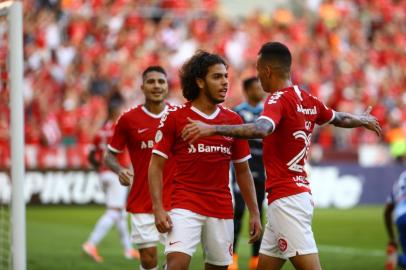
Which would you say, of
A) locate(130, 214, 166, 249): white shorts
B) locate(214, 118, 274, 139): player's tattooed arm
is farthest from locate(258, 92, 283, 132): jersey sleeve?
locate(130, 214, 166, 249): white shorts

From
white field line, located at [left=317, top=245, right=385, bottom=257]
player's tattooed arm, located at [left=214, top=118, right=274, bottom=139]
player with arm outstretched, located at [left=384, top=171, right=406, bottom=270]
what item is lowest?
white field line, located at [left=317, top=245, right=385, bottom=257]

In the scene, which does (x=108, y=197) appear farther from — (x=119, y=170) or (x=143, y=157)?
(x=119, y=170)

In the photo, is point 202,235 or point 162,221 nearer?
point 162,221

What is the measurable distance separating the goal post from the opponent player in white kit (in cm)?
490

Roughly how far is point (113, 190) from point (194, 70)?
704 cm

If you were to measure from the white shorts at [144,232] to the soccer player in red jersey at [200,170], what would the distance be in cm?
194

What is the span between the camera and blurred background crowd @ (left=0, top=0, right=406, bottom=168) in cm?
2542

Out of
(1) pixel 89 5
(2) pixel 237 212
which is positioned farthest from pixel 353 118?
(1) pixel 89 5

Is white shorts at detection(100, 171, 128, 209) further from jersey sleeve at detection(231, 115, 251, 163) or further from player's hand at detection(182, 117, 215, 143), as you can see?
player's hand at detection(182, 117, 215, 143)

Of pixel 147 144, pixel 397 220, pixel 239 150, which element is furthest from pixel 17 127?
pixel 397 220

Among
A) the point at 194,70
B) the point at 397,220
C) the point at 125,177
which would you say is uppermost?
the point at 194,70

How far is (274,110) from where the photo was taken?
23.5 feet

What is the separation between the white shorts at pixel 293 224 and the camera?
23.9 ft

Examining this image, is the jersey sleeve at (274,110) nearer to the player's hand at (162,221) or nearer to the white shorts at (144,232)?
the player's hand at (162,221)
